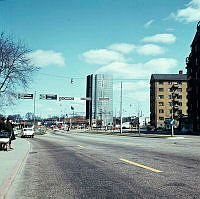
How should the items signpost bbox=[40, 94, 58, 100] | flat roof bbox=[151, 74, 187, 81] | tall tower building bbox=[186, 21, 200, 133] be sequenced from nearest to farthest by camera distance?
signpost bbox=[40, 94, 58, 100]
tall tower building bbox=[186, 21, 200, 133]
flat roof bbox=[151, 74, 187, 81]

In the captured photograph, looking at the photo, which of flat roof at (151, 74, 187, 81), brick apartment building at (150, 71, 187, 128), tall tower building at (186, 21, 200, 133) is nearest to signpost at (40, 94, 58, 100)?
tall tower building at (186, 21, 200, 133)

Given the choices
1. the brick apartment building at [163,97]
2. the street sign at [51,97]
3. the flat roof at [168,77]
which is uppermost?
the flat roof at [168,77]

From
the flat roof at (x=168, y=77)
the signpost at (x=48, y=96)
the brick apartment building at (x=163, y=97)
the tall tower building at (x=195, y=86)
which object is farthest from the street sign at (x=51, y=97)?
the flat roof at (x=168, y=77)

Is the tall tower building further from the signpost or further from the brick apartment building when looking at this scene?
the signpost

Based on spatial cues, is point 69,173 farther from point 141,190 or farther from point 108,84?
point 108,84

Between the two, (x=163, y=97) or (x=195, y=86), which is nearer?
(x=195, y=86)

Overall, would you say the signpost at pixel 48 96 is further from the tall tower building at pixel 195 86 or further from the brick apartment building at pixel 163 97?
the brick apartment building at pixel 163 97

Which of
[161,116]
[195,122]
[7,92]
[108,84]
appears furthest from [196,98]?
[7,92]

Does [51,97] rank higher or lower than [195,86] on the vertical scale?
lower

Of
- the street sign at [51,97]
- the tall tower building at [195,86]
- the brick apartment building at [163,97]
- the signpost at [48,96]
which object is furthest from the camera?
the brick apartment building at [163,97]

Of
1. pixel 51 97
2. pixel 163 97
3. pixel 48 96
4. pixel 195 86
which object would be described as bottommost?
pixel 51 97

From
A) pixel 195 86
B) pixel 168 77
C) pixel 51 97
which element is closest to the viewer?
pixel 51 97

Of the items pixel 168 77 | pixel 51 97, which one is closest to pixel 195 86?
pixel 51 97

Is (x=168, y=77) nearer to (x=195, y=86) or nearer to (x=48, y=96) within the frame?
(x=195, y=86)
